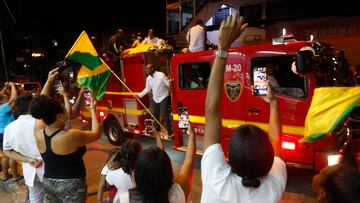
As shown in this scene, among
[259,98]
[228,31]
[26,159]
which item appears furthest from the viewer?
[259,98]

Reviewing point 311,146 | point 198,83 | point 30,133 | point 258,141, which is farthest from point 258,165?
point 198,83

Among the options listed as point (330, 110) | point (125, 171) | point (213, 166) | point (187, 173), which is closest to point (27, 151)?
point (125, 171)

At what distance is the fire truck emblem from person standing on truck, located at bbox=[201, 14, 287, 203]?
3694 mm

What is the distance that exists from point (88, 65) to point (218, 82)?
13.7 feet

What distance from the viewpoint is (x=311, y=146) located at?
4723 millimetres

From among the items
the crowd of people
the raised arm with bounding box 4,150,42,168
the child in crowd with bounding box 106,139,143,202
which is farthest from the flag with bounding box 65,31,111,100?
the child in crowd with bounding box 106,139,143,202

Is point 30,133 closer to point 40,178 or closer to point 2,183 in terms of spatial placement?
point 40,178

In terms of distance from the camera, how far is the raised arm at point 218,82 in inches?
66.4

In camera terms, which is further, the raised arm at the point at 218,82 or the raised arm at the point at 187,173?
the raised arm at the point at 187,173

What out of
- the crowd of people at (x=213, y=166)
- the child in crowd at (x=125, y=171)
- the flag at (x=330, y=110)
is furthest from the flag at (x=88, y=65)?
the flag at (x=330, y=110)

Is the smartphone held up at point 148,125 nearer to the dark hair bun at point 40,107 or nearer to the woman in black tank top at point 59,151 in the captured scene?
the woman in black tank top at point 59,151

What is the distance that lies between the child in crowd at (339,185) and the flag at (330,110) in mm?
639

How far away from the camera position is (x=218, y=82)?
1699 millimetres

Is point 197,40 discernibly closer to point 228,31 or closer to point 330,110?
point 330,110
